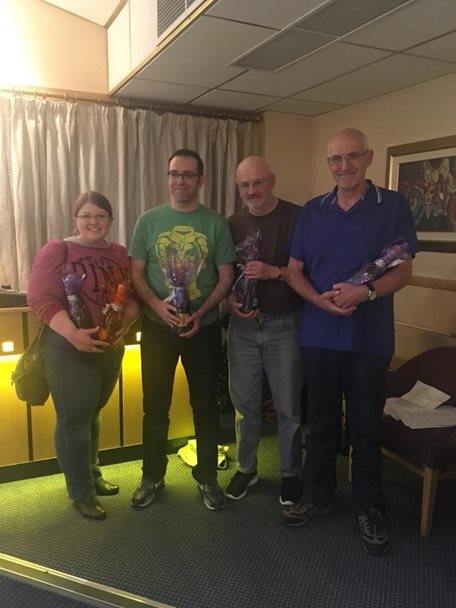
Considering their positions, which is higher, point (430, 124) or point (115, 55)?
point (115, 55)

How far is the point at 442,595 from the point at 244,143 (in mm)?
3406

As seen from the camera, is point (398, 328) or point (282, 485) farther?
point (398, 328)

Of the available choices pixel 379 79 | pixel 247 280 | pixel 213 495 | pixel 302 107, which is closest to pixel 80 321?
pixel 247 280

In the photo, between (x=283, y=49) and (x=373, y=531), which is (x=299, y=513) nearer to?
(x=373, y=531)

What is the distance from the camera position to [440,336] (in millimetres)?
3299

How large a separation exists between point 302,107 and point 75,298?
2.70 m

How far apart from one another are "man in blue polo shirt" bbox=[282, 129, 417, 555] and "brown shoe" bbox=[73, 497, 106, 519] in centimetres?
88

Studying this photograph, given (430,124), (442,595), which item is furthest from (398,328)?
(442,595)

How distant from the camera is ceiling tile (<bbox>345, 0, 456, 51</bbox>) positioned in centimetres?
223

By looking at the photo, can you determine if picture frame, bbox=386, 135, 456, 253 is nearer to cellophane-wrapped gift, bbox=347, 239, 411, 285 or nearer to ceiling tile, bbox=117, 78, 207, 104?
cellophane-wrapped gift, bbox=347, 239, 411, 285

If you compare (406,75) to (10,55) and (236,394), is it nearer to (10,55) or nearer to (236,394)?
(236,394)

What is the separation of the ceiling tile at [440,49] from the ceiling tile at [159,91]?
147 cm

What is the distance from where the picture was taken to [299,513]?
2465 mm

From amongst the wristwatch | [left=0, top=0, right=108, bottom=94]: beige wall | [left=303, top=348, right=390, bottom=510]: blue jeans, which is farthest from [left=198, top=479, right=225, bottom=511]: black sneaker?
[left=0, top=0, right=108, bottom=94]: beige wall
